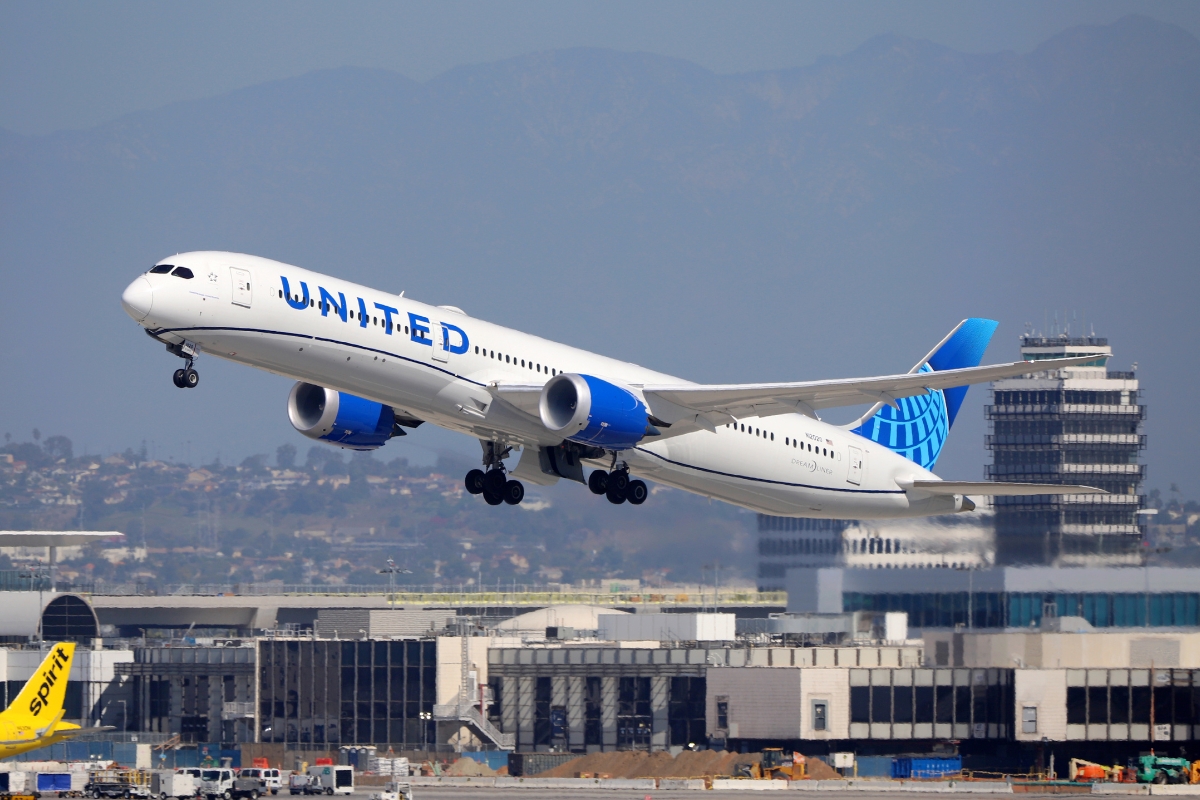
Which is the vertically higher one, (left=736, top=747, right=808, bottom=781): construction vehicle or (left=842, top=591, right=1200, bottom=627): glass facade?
(left=842, top=591, right=1200, bottom=627): glass facade

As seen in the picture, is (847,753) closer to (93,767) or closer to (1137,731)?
(1137,731)

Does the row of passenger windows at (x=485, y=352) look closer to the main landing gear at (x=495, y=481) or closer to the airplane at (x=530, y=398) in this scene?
the airplane at (x=530, y=398)

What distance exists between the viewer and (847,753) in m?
68.5

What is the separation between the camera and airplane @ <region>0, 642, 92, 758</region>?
57.4 m

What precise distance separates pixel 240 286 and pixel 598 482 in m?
11.6

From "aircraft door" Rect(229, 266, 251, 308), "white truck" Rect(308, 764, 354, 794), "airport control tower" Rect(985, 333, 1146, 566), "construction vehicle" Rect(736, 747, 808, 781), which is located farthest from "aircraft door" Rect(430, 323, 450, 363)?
"airport control tower" Rect(985, 333, 1146, 566)

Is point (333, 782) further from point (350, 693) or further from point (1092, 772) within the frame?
point (1092, 772)

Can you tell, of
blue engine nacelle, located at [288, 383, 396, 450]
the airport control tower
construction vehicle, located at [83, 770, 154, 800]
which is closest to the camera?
blue engine nacelle, located at [288, 383, 396, 450]

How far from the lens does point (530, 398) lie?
4559cm

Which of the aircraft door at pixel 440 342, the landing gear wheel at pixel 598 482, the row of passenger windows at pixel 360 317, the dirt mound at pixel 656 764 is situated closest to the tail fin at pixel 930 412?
the landing gear wheel at pixel 598 482

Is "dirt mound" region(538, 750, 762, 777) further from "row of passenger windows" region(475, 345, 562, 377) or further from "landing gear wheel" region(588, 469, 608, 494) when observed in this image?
"row of passenger windows" region(475, 345, 562, 377)

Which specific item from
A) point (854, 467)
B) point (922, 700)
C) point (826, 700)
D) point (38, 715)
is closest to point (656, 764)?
point (826, 700)

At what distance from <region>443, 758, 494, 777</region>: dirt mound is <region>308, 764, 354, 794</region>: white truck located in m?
7.96

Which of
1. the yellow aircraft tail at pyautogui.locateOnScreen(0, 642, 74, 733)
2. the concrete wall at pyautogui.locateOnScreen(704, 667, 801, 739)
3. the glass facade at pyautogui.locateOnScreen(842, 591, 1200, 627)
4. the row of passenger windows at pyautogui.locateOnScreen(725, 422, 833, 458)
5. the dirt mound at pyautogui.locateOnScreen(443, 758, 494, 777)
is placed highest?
the row of passenger windows at pyautogui.locateOnScreen(725, 422, 833, 458)
